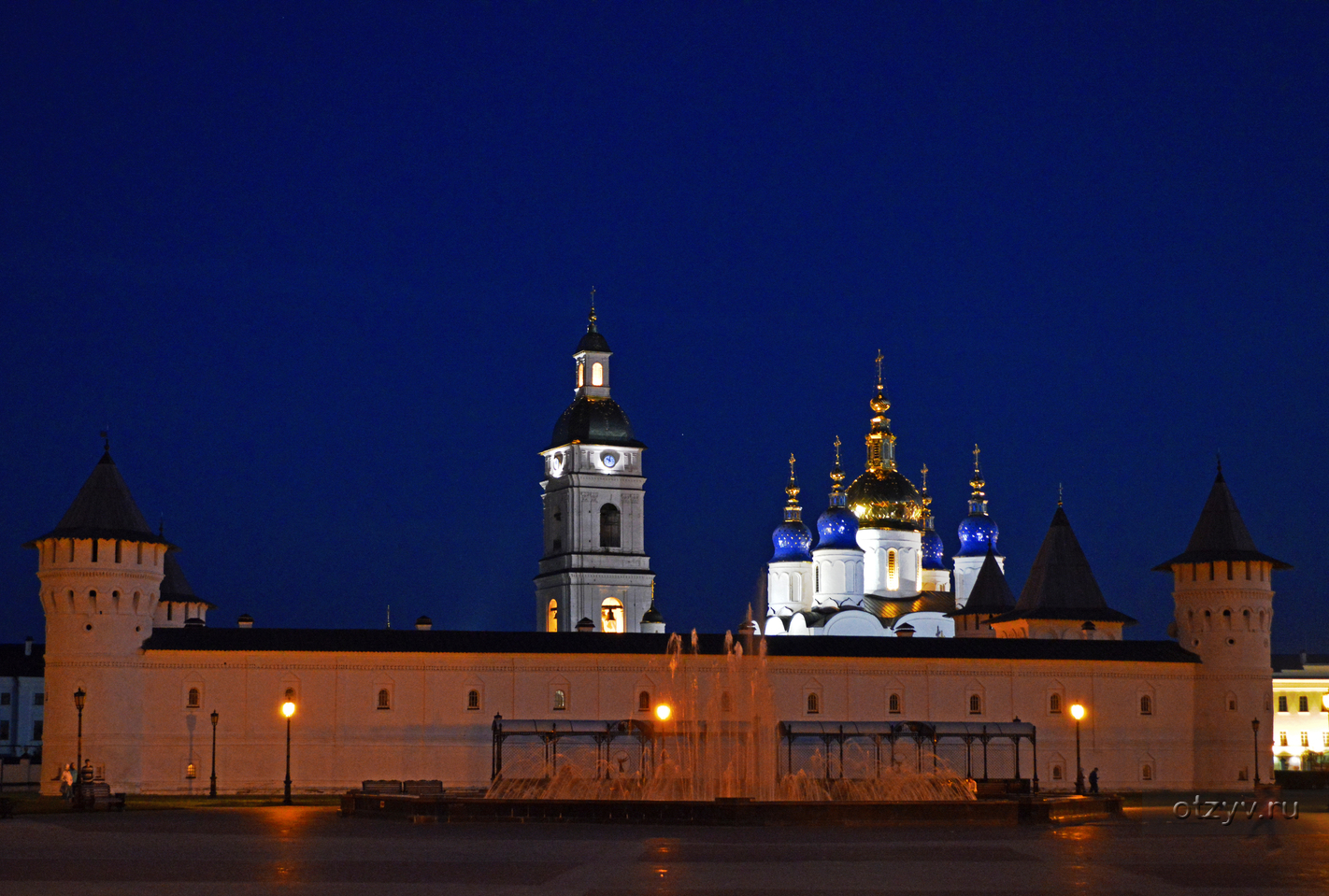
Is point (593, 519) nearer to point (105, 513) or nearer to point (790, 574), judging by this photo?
point (790, 574)

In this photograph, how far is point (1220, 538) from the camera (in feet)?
165

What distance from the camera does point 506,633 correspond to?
154 feet

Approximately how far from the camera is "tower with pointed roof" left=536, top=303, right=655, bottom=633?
74.4m

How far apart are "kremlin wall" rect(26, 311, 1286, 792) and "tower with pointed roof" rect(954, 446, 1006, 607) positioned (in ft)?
75.2

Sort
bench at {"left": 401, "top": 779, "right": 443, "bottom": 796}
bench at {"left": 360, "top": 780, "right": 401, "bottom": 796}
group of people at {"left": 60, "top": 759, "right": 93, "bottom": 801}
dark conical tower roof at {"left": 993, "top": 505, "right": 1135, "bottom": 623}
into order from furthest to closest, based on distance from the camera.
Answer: dark conical tower roof at {"left": 993, "top": 505, "right": 1135, "bottom": 623}, bench at {"left": 360, "top": 780, "right": 401, "bottom": 796}, bench at {"left": 401, "top": 779, "right": 443, "bottom": 796}, group of people at {"left": 60, "top": 759, "right": 93, "bottom": 801}

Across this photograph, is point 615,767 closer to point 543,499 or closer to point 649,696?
point 649,696

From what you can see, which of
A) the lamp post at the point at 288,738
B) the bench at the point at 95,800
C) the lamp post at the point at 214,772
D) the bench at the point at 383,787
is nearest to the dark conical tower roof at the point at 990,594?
the lamp post at the point at 288,738

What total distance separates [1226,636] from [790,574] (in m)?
30.1

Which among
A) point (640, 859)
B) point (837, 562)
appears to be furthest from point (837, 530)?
point (640, 859)

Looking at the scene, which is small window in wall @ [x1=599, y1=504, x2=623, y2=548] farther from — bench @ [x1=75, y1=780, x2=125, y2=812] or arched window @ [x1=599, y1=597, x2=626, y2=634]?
bench @ [x1=75, y1=780, x2=125, y2=812]

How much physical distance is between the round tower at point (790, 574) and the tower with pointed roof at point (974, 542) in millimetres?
6970

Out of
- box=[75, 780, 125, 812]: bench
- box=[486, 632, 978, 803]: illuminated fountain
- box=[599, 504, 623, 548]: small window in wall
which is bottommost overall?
box=[75, 780, 125, 812]: bench

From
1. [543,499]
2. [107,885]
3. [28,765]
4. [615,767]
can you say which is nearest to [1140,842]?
[107,885]

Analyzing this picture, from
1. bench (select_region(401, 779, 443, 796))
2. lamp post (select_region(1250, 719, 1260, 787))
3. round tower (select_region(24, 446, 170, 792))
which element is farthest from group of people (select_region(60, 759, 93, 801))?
lamp post (select_region(1250, 719, 1260, 787))
